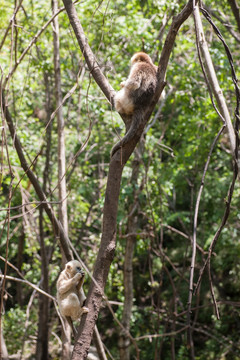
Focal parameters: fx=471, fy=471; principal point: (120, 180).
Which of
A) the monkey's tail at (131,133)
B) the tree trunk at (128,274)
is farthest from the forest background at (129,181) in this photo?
the monkey's tail at (131,133)

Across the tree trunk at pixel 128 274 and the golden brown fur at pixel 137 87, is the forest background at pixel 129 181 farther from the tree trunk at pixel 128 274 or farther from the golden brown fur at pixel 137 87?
the golden brown fur at pixel 137 87

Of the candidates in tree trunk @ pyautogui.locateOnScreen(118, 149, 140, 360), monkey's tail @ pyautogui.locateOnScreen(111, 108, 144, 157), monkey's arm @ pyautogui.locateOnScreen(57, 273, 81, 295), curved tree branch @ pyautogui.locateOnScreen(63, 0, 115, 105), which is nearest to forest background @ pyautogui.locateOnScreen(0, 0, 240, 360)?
tree trunk @ pyautogui.locateOnScreen(118, 149, 140, 360)

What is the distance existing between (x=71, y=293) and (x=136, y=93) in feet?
5.69

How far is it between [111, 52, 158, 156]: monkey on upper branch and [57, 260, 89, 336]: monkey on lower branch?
4.37ft

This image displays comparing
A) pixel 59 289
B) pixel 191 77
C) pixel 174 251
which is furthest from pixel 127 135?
pixel 174 251

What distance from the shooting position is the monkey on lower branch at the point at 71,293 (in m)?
3.60

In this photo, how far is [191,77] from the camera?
7398mm

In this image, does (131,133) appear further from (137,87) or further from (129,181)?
(129,181)

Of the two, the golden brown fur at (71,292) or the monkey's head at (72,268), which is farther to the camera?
the monkey's head at (72,268)

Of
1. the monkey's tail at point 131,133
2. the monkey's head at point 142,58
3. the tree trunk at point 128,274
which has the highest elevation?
the monkey's head at point 142,58

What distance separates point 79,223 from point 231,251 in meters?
2.92

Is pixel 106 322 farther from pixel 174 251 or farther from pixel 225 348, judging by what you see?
pixel 225 348

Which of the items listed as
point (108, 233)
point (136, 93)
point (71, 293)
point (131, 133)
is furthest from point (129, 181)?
point (108, 233)

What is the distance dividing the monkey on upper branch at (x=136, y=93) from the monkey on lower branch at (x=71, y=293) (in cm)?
133
